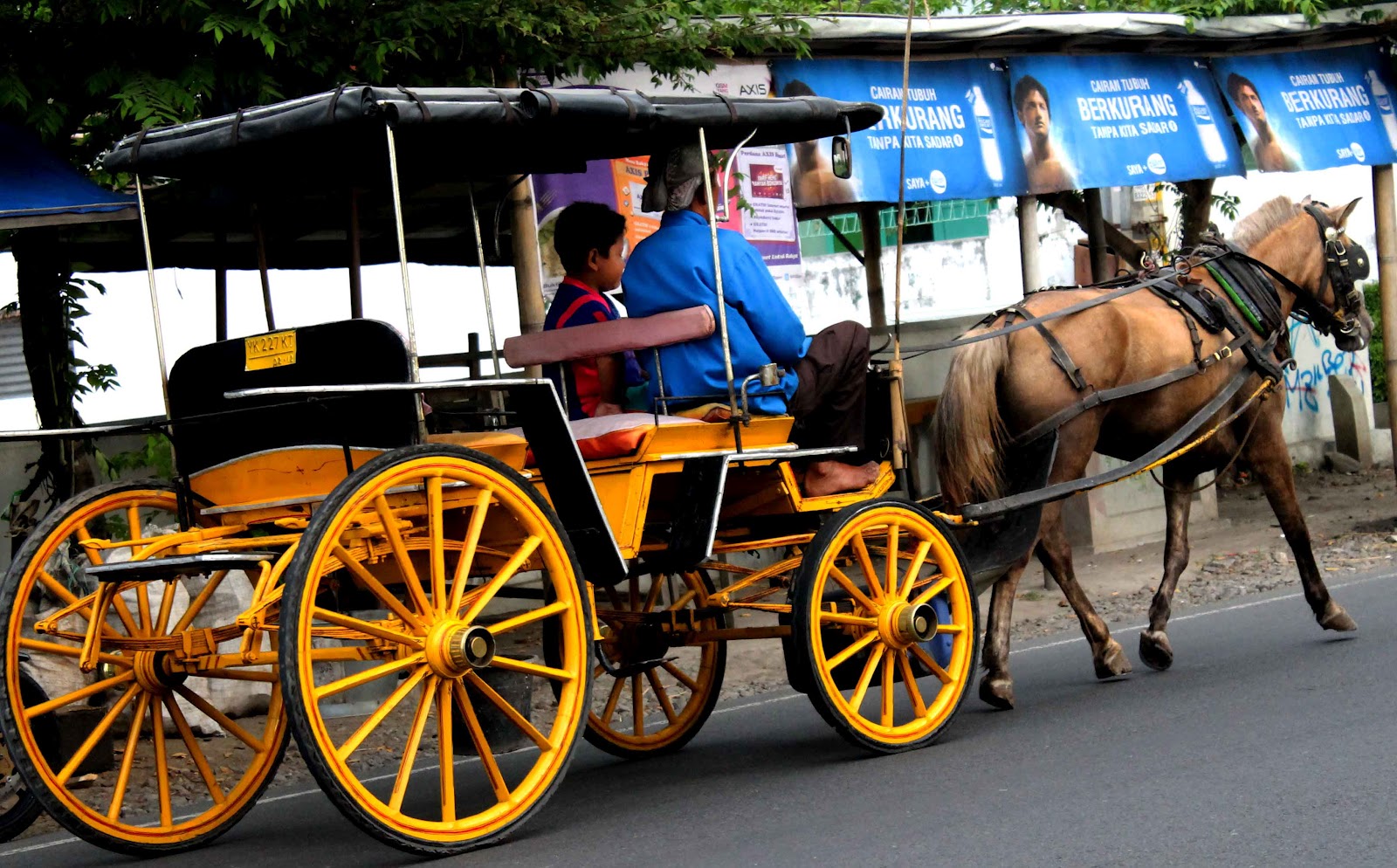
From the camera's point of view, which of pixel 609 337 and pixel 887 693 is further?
pixel 887 693

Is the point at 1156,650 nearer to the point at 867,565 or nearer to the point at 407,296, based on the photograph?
the point at 867,565

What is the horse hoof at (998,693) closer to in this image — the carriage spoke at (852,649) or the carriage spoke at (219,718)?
the carriage spoke at (852,649)

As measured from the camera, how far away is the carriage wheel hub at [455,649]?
15.1 ft

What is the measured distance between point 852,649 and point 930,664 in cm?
→ 43

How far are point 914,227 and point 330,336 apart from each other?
16325mm

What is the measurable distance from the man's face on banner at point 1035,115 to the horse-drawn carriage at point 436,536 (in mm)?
5578

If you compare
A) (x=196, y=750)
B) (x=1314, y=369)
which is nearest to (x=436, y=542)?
(x=196, y=750)

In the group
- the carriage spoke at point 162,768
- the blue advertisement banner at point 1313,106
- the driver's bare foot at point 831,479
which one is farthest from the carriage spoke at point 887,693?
the blue advertisement banner at point 1313,106

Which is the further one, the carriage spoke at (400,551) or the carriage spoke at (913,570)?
the carriage spoke at (913,570)

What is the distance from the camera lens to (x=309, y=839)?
17.5 ft

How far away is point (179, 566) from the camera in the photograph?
15.4 feet

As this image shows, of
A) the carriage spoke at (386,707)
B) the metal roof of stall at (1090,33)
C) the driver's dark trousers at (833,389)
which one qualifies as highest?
the metal roof of stall at (1090,33)

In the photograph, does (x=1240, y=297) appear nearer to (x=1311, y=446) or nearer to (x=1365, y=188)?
(x=1311, y=446)

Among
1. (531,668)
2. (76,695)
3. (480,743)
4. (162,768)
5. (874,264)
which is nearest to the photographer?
(480,743)
